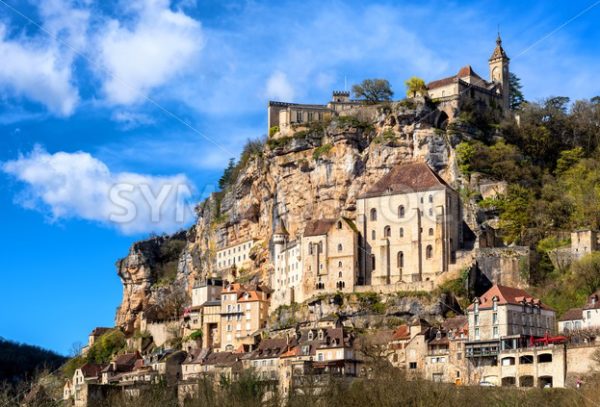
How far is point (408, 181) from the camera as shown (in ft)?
332

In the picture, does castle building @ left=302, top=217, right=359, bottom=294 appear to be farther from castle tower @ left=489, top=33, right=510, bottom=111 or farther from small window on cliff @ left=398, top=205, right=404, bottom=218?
castle tower @ left=489, top=33, right=510, bottom=111

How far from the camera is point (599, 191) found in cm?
10281

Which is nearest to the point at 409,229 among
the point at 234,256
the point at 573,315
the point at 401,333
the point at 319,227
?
the point at 319,227

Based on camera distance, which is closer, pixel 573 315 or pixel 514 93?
pixel 573 315

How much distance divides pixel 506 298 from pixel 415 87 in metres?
43.0

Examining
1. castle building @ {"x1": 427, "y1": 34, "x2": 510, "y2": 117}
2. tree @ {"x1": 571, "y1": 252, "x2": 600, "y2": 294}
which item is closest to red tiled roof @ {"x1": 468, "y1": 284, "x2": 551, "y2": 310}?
tree @ {"x1": 571, "y1": 252, "x2": 600, "y2": 294}

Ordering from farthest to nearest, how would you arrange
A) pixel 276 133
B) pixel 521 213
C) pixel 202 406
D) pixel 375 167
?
pixel 276 133
pixel 375 167
pixel 521 213
pixel 202 406

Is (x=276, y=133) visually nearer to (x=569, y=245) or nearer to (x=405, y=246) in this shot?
(x=405, y=246)

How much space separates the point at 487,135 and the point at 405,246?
803 inches

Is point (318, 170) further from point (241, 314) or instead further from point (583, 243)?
point (583, 243)

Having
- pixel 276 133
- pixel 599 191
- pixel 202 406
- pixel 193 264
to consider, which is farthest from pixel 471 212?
pixel 202 406

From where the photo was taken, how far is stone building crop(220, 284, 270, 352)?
105375mm

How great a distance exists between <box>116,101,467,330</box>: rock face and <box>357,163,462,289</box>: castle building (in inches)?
296

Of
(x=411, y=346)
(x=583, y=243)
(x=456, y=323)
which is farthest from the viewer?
(x=583, y=243)
